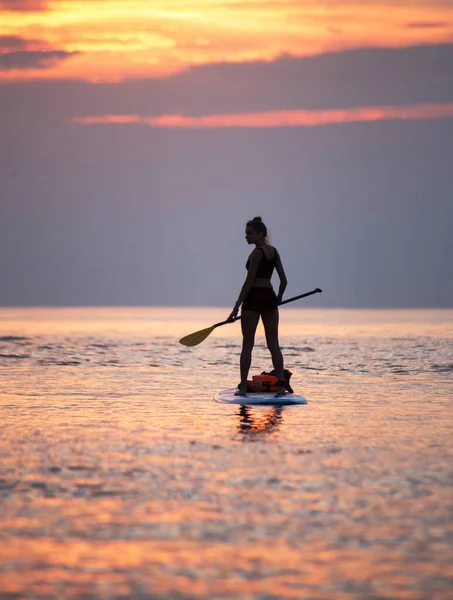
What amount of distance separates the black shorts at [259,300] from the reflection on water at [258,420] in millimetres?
1184

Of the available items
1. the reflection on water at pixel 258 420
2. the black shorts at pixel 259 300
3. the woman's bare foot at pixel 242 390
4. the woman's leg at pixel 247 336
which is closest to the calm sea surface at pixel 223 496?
the reflection on water at pixel 258 420

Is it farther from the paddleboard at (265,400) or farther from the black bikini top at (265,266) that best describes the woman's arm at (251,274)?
the paddleboard at (265,400)

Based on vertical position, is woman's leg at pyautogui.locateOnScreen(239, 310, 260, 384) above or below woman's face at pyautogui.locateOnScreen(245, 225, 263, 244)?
below

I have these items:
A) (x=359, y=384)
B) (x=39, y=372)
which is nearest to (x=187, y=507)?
(x=359, y=384)

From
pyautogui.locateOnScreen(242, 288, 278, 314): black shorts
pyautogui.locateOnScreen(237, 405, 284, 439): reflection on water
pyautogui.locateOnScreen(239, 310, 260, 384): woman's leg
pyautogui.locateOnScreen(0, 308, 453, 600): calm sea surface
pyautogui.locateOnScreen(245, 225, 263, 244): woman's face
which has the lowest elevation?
pyautogui.locateOnScreen(0, 308, 453, 600): calm sea surface

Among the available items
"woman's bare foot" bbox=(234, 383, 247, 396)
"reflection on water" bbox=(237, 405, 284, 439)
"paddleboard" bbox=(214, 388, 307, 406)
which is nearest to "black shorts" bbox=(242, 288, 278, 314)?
"woman's bare foot" bbox=(234, 383, 247, 396)

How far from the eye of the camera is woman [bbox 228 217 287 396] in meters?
14.8

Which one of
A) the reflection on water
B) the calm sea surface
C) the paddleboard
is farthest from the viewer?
the paddleboard

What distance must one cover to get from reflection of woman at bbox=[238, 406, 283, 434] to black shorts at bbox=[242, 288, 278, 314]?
4.02 feet

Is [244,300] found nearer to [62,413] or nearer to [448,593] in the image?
[62,413]

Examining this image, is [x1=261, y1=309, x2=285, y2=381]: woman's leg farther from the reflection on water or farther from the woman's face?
the woman's face

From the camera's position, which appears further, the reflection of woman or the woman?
the woman

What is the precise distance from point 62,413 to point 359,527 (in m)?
6.81

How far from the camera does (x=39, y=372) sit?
20.5 metres
